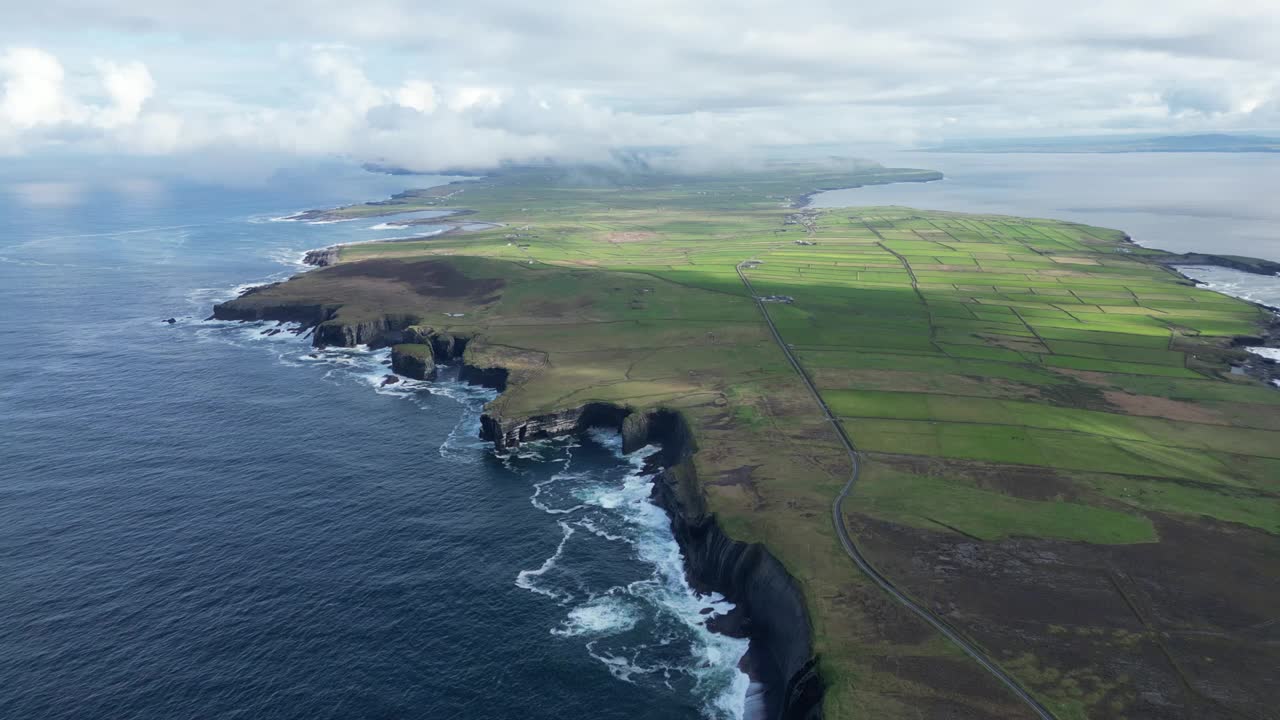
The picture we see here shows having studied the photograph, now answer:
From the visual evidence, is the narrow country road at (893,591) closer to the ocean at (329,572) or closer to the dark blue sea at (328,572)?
the ocean at (329,572)

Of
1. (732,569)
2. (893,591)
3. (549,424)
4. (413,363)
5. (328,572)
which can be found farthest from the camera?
(413,363)

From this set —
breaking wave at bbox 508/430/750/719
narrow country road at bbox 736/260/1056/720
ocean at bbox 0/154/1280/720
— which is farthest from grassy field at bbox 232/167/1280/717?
ocean at bbox 0/154/1280/720

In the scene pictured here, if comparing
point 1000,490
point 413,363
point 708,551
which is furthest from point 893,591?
point 413,363

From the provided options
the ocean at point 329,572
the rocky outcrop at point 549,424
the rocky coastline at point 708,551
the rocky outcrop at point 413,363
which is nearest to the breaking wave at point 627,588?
the ocean at point 329,572

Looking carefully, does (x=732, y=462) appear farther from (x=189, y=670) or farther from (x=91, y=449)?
(x=91, y=449)

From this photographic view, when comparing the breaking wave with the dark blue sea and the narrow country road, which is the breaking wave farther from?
the narrow country road

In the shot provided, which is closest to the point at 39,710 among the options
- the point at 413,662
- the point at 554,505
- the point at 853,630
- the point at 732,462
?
the point at 413,662

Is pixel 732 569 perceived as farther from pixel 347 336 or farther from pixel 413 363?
pixel 347 336
